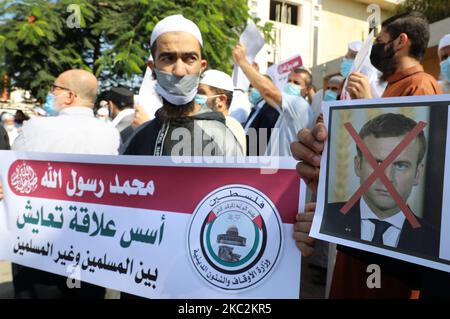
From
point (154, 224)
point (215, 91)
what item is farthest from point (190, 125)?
point (215, 91)

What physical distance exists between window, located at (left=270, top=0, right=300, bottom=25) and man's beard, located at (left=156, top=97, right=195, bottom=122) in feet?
59.4

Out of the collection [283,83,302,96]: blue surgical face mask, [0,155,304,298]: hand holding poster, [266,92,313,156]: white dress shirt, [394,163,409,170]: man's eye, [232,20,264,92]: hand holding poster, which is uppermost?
[232,20,264,92]: hand holding poster

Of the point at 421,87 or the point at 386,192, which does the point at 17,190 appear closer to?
the point at 386,192

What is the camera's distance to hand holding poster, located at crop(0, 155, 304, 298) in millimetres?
1435

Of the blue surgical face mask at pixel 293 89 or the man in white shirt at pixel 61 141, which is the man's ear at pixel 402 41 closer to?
the man in white shirt at pixel 61 141

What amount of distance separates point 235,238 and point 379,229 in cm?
55

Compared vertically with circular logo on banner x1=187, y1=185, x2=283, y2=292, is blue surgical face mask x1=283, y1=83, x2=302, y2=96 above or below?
above

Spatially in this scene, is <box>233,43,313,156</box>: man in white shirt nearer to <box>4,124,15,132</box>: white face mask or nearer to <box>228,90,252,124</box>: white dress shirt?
<box>228,90,252,124</box>: white dress shirt

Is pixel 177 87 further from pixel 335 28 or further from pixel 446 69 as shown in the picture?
pixel 335 28

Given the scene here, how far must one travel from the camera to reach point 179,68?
1912 mm

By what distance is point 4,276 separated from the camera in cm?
361

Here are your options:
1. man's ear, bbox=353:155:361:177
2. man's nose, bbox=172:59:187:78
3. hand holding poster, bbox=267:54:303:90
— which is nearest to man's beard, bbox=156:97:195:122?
man's nose, bbox=172:59:187:78

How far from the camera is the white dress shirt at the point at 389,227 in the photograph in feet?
3.54

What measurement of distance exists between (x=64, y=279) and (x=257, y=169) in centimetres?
131
